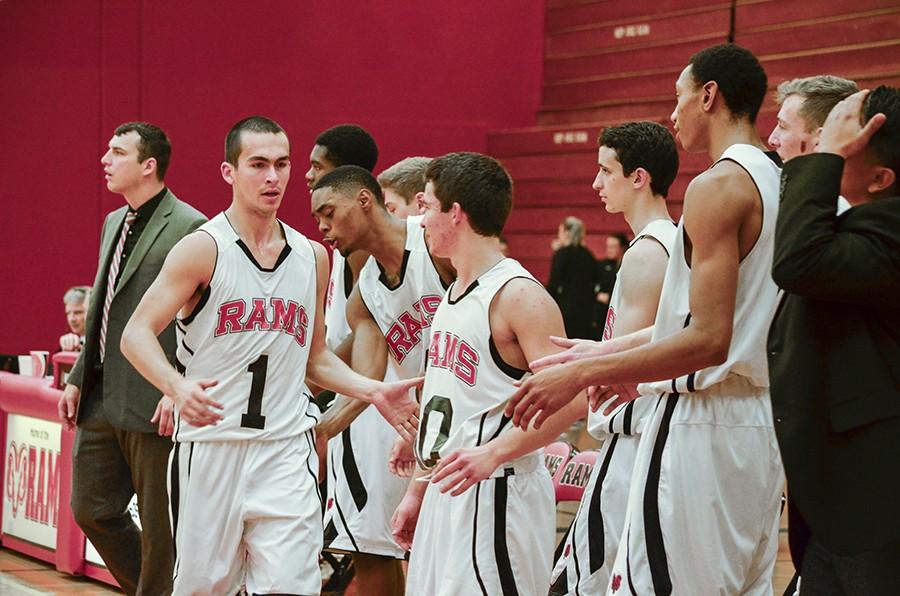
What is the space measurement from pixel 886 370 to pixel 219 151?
39.0 ft

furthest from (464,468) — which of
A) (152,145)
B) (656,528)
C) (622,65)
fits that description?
(622,65)

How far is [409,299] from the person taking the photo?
5348mm

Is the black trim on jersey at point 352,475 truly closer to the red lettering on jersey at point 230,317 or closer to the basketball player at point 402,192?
the red lettering on jersey at point 230,317

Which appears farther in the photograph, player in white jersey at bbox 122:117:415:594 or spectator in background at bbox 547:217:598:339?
spectator in background at bbox 547:217:598:339

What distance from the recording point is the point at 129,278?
5773 millimetres

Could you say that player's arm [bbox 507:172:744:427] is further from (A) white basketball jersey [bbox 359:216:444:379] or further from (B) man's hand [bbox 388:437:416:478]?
(A) white basketball jersey [bbox 359:216:444:379]

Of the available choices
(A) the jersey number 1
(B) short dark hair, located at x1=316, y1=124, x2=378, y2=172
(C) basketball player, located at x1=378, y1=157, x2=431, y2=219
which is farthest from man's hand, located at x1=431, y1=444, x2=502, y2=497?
(B) short dark hair, located at x1=316, y1=124, x2=378, y2=172

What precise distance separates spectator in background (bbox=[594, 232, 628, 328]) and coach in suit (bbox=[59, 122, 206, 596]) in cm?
789

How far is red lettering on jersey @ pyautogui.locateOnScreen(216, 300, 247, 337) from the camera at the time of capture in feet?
14.8

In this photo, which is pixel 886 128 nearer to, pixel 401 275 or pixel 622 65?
pixel 401 275

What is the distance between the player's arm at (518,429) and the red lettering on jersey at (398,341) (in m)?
1.62

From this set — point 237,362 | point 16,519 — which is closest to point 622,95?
point 16,519

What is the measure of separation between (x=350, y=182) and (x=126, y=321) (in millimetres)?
1312

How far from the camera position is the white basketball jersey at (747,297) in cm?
322
